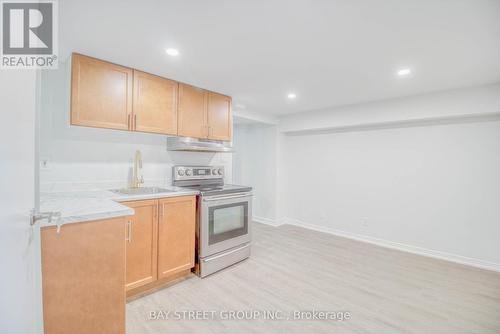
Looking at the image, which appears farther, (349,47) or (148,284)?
(148,284)

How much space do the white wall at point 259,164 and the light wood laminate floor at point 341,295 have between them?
1.67m

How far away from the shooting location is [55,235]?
129cm

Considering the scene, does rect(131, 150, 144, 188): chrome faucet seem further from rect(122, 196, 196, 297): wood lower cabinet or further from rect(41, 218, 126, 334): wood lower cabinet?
rect(41, 218, 126, 334): wood lower cabinet

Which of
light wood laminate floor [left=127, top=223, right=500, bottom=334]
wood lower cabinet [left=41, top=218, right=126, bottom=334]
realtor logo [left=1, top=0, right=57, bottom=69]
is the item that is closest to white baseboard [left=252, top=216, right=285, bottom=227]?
light wood laminate floor [left=127, top=223, right=500, bottom=334]

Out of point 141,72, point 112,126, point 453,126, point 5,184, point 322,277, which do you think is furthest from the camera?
point 453,126

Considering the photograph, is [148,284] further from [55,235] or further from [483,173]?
[483,173]

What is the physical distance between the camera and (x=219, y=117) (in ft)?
10.4

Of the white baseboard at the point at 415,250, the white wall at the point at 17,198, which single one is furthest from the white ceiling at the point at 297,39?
the white baseboard at the point at 415,250

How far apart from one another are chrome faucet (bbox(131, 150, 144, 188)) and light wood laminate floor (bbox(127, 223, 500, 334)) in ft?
3.96

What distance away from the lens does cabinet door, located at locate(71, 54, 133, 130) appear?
2006 millimetres

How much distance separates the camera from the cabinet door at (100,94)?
2.01m

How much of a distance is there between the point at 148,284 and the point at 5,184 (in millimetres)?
2073

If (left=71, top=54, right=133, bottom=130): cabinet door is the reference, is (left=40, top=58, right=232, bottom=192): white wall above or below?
below

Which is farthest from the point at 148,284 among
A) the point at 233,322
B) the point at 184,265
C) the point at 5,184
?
the point at 5,184
